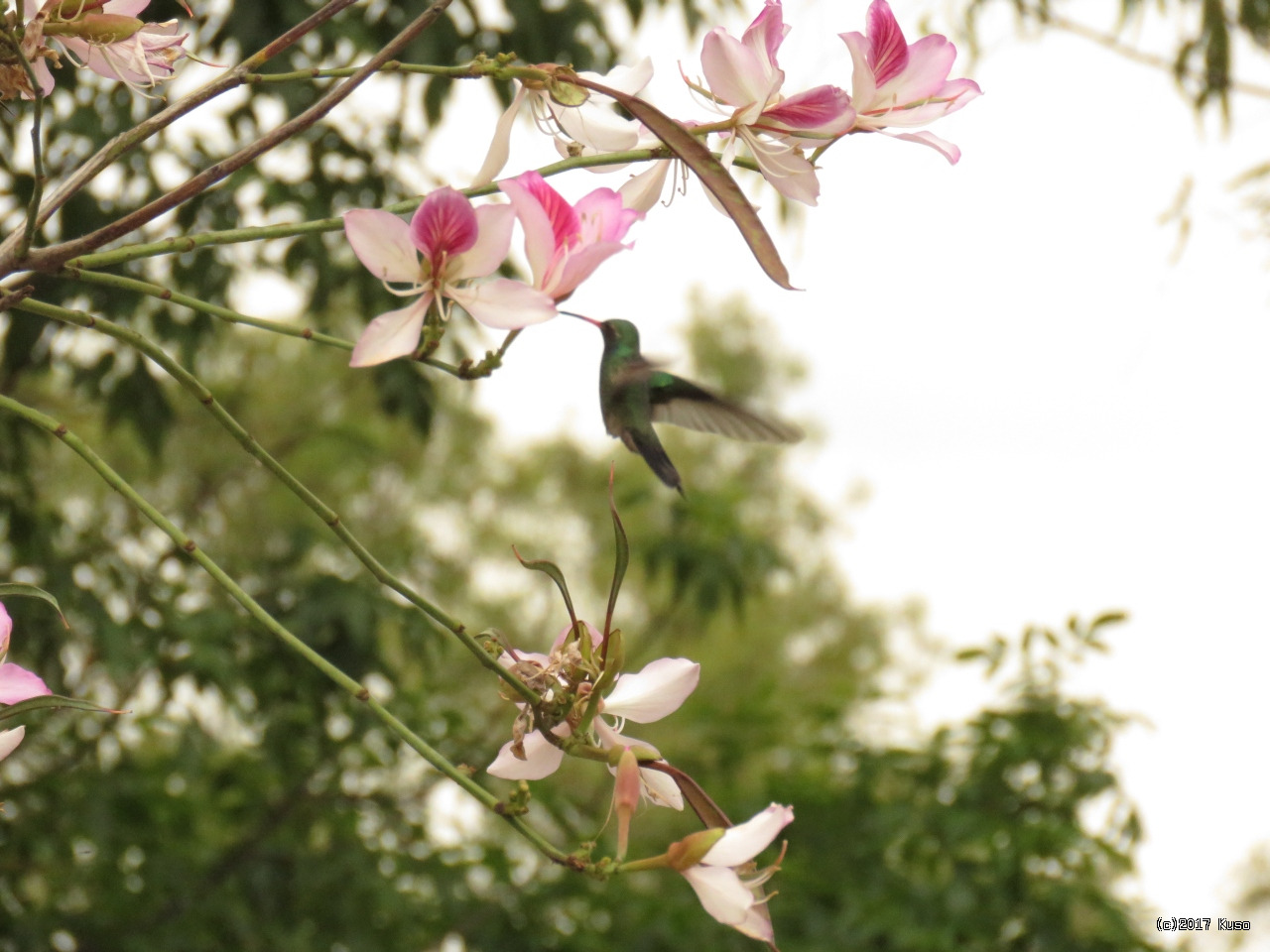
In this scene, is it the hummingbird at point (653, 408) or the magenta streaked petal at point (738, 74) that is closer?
the magenta streaked petal at point (738, 74)

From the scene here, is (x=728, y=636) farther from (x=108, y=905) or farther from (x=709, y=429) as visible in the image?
(x=709, y=429)

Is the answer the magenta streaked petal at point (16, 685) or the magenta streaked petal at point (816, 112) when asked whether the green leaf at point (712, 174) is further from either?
the magenta streaked petal at point (16, 685)

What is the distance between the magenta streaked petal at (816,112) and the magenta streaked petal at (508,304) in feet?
0.56

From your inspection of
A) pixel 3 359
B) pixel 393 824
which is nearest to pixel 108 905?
pixel 393 824

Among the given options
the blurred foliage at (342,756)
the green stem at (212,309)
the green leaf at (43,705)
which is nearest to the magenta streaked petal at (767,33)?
the green stem at (212,309)

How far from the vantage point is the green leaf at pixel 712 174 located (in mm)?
549

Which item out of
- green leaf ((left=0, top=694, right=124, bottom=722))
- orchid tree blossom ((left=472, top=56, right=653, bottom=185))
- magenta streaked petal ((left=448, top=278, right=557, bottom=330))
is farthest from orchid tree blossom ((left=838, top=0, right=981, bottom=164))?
green leaf ((left=0, top=694, right=124, bottom=722))

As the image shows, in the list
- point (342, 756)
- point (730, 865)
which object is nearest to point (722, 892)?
point (730, 865)

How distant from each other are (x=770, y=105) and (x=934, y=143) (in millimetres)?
88

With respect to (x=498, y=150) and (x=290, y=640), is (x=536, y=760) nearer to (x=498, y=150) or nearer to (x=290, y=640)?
(x=290, y=640)

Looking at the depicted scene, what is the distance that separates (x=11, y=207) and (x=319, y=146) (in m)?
0.53

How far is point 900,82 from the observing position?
67 cm

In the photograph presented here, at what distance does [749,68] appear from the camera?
2.08 ft

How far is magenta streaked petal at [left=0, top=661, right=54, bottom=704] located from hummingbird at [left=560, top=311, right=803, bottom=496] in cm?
31
